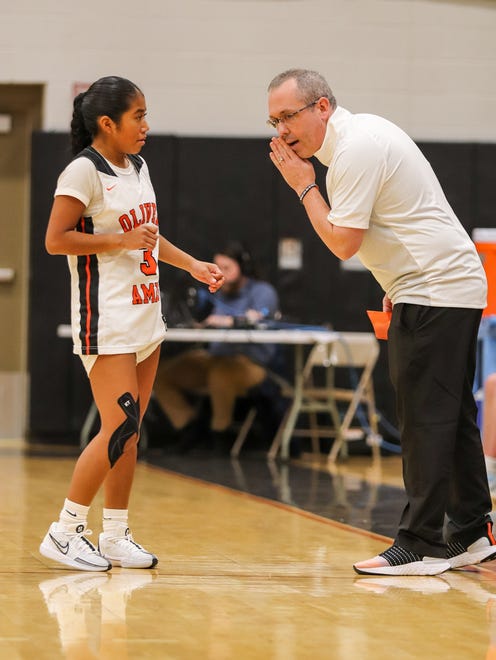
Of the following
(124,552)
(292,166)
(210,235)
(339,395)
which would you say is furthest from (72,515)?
(210,235)

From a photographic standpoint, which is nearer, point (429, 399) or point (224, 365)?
point (429, 399)

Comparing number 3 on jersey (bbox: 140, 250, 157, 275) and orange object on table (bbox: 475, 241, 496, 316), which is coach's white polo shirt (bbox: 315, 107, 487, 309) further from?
orange object on table (bbox: 475, 241, 496, 316)

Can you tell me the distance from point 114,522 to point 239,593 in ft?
1.89

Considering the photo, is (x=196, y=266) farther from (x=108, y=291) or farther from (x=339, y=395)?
(x=339, y=395)

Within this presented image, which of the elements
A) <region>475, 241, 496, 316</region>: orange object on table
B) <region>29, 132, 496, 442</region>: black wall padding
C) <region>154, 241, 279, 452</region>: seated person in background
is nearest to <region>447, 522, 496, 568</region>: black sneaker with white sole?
<region>475, 241, 496, 316</region>: orange object on table

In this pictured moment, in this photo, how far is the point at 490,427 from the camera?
17.9 feet

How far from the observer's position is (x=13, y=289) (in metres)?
8.77

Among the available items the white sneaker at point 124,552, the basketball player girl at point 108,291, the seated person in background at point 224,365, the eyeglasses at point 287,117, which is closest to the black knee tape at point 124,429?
the basketball player girl at point 108,291

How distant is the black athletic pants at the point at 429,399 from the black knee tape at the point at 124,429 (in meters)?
0.77

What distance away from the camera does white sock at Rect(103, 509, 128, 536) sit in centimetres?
348

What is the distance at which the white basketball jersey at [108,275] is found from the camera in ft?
10.9

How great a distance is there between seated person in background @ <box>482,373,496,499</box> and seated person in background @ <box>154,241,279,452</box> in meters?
2.37

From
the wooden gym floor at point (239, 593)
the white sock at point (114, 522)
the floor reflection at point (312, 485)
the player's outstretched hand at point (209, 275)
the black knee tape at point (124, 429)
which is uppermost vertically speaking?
the player's outstretched hand at point (209, 275)

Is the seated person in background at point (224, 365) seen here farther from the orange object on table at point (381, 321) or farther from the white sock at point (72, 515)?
the white sock at point (72, 515)
